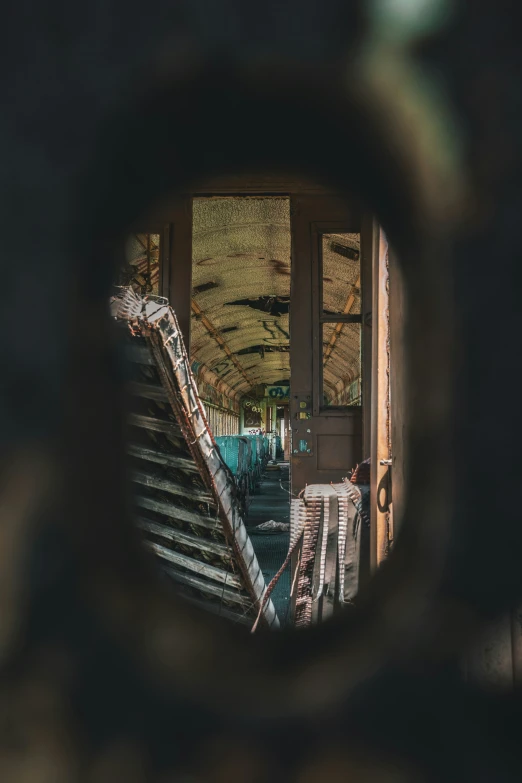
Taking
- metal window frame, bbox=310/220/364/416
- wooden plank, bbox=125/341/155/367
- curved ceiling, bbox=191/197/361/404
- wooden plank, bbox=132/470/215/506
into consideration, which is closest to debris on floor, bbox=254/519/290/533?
metal window frame, bbox=310/220/364/416

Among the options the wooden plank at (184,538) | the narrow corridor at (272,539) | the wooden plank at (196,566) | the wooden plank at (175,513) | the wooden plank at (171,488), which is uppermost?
the wooden plank at (171,488)

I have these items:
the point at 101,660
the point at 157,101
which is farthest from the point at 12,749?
→ the point at 157,101

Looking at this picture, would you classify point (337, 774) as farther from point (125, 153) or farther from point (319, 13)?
point (319, 13)

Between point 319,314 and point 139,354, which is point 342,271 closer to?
point 319,314

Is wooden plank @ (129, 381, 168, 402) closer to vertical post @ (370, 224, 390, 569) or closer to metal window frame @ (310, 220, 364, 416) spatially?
vertical post @ (370, 224, 390, 569)

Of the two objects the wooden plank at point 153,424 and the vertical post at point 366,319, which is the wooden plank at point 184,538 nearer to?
the wooden plank at point 153,424

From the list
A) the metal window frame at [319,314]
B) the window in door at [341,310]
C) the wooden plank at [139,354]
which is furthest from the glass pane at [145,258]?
the wooden plank at [139,354]

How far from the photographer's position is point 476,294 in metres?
1.47

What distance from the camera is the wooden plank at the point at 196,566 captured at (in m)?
4.23

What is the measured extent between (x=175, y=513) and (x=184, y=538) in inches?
9.3

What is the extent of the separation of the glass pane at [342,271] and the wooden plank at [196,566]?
441cm

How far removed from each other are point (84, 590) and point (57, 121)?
4.08ft

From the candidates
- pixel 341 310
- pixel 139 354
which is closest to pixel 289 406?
pixel 341 310

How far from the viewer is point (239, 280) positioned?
11047 mm
